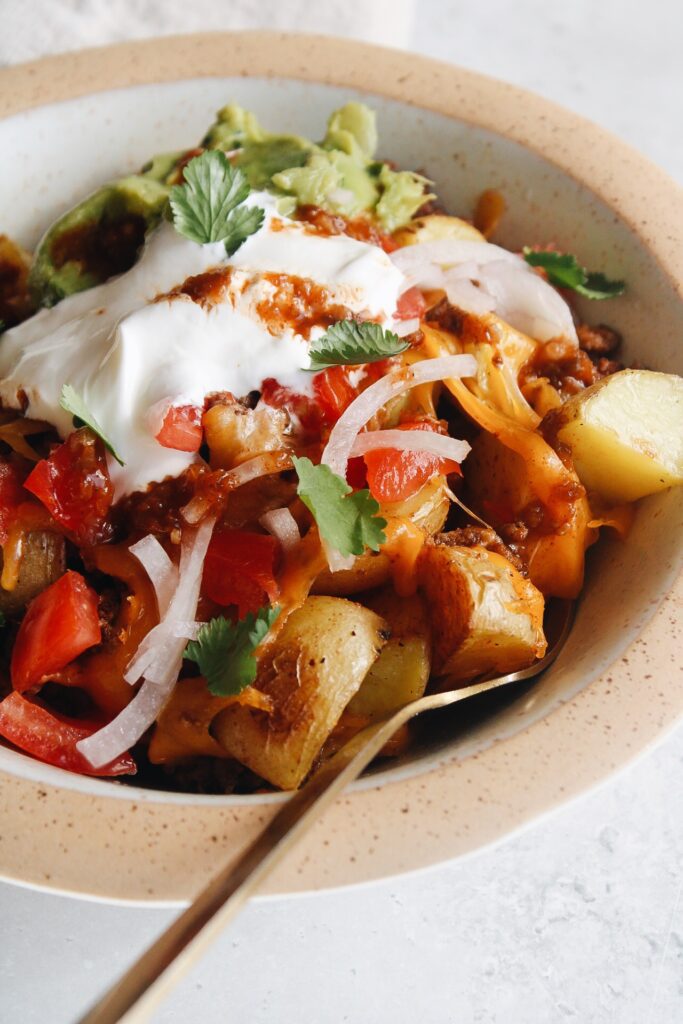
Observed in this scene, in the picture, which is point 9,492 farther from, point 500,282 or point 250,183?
point 500,282

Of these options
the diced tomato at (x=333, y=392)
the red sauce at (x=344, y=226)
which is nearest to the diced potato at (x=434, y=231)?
the red sauce at (x=344, y=226)

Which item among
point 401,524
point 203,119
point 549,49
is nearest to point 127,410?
point 401,524

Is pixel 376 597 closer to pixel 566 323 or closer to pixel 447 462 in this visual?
pixel 447 462

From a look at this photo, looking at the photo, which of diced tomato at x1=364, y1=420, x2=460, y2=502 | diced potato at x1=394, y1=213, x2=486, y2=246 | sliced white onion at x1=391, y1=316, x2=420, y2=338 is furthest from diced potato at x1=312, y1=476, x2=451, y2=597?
diced potato at x1=394, y1=213, x2=486, y2=246

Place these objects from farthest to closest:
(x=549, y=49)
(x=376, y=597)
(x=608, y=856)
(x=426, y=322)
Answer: (x=549, y=49) < (x=426, y=322) < (x=608, y=856) < (x=376, y=597)

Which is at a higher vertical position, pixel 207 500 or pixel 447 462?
pixel 447 462
